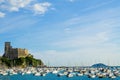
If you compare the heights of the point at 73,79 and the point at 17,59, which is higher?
the point at 17,59

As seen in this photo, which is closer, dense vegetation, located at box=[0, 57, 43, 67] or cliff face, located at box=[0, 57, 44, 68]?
cliff face, located at box=[0, 57, 44, 68]

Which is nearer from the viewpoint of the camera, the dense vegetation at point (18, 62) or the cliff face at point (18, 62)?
the cliff face at point (18, 62)

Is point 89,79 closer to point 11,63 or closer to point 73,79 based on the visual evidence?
point 73,79

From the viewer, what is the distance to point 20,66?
18612 centimetres

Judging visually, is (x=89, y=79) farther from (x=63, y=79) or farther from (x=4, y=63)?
(x=4, y=63)

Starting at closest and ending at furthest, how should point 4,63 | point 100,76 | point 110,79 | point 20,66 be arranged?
point 110,79, point 100,76, point 4,63, point 20,66

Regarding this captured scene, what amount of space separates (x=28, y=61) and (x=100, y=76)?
109922 millimetres

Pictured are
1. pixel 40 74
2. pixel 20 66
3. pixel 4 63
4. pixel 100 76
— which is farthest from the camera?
pixel 20 66

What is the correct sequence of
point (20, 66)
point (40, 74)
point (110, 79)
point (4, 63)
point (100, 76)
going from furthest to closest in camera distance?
1. point (20, 66)
2. point (4, 63)
3. point (40, 74)
4. point (100, 76)
5. point (110, 79)

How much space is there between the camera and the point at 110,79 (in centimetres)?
8519

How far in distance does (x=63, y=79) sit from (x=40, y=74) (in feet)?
63.5

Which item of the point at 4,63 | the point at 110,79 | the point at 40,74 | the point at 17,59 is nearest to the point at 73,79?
the point at 110,79

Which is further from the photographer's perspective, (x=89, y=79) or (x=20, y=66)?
(x=20, y=66)

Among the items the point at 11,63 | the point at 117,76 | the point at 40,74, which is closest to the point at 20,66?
the point at 11,63
